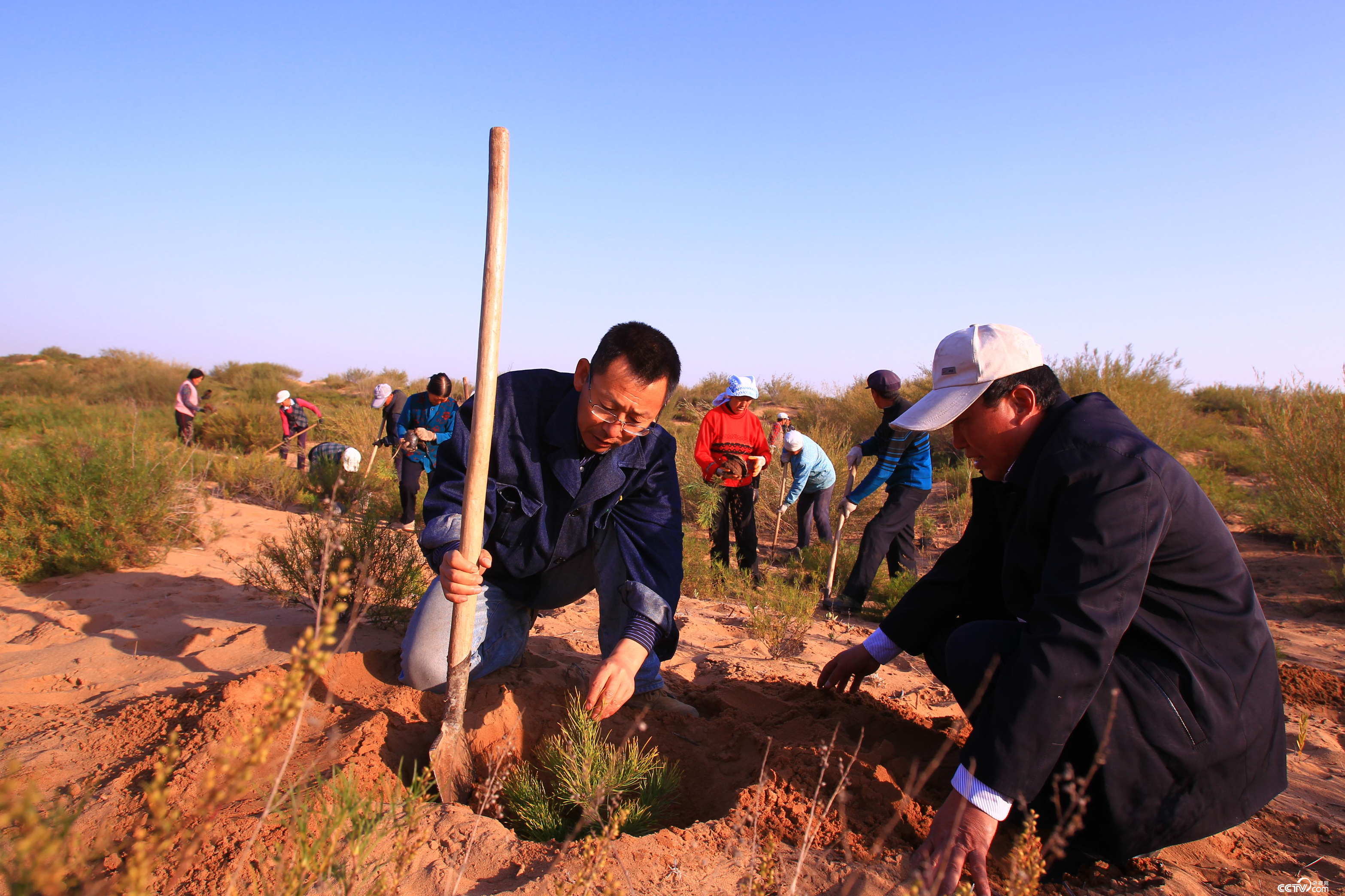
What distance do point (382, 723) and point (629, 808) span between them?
3.22 ft

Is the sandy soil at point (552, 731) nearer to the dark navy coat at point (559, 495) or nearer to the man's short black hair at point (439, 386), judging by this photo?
the dark navy coat at point (559, 495)

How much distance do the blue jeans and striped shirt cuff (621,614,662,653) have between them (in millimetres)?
153

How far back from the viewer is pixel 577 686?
315 centimetres

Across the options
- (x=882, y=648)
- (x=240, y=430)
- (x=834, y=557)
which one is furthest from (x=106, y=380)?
(x=882, y=648)

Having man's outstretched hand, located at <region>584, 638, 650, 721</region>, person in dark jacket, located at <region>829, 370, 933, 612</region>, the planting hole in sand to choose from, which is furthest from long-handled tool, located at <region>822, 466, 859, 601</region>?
man's outstretched hand, located at <region>584, 638, 650, 721</region>

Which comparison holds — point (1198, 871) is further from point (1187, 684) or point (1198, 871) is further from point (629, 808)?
point (629, 808)

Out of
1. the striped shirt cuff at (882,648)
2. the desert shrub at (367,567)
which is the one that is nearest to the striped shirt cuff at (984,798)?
the striped shirt cuff at (882,648)

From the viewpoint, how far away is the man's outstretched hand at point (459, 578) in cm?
235

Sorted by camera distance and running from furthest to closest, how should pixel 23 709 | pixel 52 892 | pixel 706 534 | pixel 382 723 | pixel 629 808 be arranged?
pixel 706 534 → pixel 23 709 → pixel 382 723 → pixel 629 808 → pixel 52 892

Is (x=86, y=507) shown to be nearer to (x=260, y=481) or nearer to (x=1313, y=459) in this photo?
(x=260, y=481)

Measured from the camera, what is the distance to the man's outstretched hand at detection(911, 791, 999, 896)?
175cm

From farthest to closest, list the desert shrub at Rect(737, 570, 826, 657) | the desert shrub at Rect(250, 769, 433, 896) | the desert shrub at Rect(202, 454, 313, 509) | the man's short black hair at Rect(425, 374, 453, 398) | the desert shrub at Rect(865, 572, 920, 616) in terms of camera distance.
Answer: the desert shrub at Rect(202, 454, 313, 509), the man's short black hair at Rect(425, 374, 453, 398), the desert shrub at Rect(865, 572, 920, 616), the desert shrub at Rect(737, 570, 826, 657), the desert shrub at Rect(250, 769, 433, 896)

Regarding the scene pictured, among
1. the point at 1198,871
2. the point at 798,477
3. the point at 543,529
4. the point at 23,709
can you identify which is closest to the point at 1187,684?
the point at 1198,871

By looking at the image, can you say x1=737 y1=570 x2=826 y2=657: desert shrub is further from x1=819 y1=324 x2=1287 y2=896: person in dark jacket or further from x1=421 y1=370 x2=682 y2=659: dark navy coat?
x1=819 y1=324 x2=1287 y2=896: person in dark jacket
